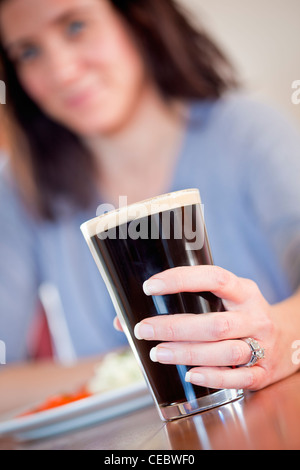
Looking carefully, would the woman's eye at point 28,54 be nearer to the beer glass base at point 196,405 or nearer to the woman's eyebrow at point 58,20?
the woman's eyebrow at point 58,20

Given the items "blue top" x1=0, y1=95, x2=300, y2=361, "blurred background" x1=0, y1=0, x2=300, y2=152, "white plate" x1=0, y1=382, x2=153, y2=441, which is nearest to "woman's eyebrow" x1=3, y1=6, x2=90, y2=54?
"blue top" x1=0, y1=95, x2=300, y2=361

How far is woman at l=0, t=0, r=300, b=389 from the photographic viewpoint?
5.92 ft

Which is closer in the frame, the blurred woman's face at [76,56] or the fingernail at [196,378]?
the fingernail at [196,378]

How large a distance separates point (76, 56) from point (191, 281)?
4.92 feet

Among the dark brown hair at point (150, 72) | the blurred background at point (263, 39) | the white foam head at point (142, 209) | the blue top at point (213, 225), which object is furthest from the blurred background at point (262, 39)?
the white foam head at point (142, 209)

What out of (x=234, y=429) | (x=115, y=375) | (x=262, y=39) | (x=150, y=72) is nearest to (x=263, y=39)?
(x=262, y=39)

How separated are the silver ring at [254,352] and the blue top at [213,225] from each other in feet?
2.84

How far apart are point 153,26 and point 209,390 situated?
168 centimetres

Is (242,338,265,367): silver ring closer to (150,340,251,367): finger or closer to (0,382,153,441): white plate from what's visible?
(150,340,251,367): finger

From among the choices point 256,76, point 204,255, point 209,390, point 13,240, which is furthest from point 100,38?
point 256,76

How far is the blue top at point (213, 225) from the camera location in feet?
5.59

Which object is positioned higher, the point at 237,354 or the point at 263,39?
the point at 263,39

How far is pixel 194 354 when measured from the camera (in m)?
0.57

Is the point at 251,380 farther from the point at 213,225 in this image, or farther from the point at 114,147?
the point at 114,147
